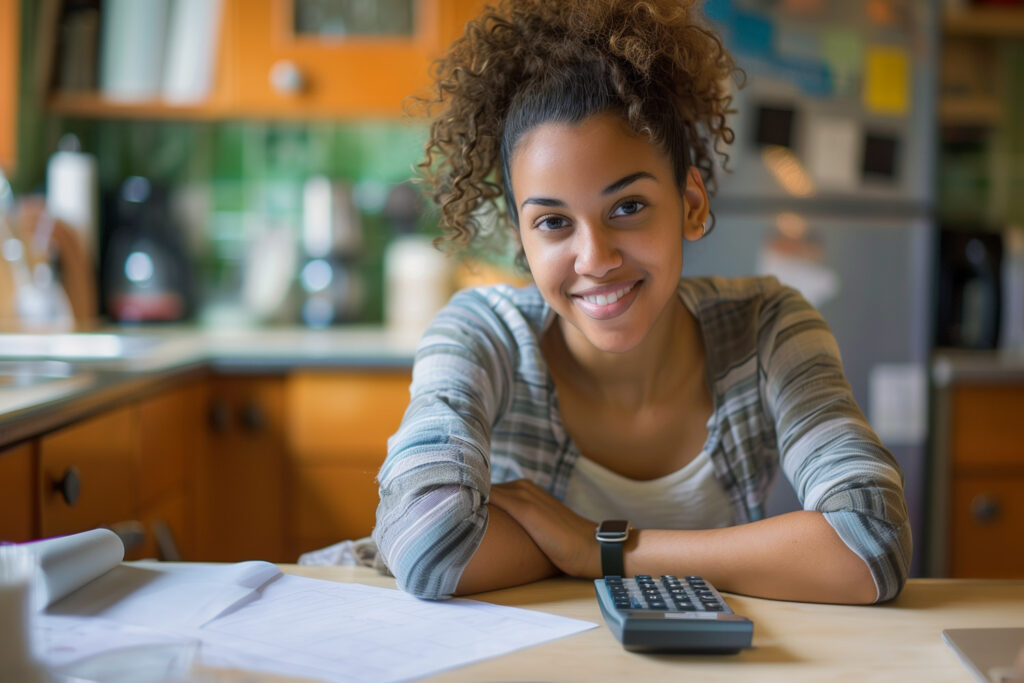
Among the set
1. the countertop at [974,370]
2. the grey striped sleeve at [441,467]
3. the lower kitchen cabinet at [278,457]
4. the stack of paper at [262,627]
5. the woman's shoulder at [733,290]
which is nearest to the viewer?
the stack of paper at [262,627]

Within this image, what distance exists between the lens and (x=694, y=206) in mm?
1250

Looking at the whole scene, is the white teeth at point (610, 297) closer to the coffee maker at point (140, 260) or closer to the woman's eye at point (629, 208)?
the woman's eye at point (629, 208)

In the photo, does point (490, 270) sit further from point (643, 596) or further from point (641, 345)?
point (643, 596)

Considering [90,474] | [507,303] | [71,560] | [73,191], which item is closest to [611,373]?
[507,303]

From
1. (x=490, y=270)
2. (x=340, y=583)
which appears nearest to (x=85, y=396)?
(x=340, y=583)

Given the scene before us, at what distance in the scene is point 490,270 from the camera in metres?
2.71

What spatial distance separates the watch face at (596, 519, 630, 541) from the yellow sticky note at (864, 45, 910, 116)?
1.80 metres

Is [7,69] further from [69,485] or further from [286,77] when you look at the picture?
[69,485]

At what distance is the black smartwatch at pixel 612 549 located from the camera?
990 mm

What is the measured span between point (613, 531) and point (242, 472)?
1493mm

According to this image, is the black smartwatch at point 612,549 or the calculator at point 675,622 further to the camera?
the black smartwatch at point 612,549

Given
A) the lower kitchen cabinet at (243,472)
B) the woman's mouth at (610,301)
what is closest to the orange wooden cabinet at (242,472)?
the lower kitchen cabinet at (243,472)

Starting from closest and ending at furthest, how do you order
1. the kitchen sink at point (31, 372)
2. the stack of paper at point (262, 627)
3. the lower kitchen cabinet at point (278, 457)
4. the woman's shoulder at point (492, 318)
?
1. the stack of paper at point (262, 627)
2. the woman's shoulder at point (492, 318)
3. the kitchen sink at point (31, 372)
4. the lower kitchen cabinet at point (278, 457)

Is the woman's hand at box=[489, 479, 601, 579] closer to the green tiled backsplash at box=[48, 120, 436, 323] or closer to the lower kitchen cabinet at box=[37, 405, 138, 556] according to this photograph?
the lower kitchen cabinet at box=[37, 405, 138, 556]
